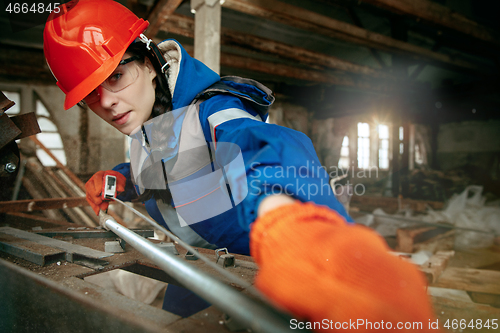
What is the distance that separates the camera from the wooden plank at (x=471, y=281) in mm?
2295

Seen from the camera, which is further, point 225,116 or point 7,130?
point 7,130

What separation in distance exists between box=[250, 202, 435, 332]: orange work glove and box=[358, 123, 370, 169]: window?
42.8ft

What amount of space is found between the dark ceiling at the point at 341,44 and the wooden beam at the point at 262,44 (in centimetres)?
1

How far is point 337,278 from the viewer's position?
418mm

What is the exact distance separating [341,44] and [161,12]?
6373 millimetres

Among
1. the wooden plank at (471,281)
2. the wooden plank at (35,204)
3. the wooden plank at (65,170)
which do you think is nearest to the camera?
the wooden plank at (35,204)

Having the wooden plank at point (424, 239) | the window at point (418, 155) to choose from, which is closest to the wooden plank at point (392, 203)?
the wooden plank at point (424, 239)

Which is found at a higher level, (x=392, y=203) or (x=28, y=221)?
(x=28, y=221)

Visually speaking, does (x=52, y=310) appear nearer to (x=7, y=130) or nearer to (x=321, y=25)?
(x=7, y=130)

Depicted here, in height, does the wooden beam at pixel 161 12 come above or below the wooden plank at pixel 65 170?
above

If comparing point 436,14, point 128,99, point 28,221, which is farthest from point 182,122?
point 436,14

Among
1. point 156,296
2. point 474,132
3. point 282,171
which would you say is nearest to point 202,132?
point 282,171

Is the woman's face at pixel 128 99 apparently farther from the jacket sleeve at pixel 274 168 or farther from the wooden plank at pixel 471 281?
the wooden plank at pixel 471 281

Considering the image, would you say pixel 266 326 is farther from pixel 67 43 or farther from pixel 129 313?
pixel 67 43
